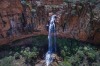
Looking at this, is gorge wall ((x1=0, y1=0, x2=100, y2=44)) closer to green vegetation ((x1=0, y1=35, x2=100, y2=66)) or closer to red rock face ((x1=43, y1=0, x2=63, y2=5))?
red rock face ((x1=43, y1=0, x2=63, y2=5))

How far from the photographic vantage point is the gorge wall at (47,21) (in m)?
10.8

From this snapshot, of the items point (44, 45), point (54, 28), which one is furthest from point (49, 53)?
point (54, 28)

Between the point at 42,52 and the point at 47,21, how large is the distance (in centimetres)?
170

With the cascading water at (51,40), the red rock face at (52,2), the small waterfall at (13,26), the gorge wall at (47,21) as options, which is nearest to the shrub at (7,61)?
the gorge wall at (47,21)

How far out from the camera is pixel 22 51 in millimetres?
10891

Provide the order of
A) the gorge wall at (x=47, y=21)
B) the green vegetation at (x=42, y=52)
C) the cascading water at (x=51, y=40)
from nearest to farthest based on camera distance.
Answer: the green vegetation at (x=42, y=52), the gorge wall at (x=47, y=21), the cascading water at (x=51, y=40)

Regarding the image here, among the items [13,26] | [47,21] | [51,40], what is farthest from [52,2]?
[13,26]

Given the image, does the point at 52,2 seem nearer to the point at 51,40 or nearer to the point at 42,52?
the point at 51,40

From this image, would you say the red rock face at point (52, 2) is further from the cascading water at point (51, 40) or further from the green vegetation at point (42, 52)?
the green vegetation at point (42, 52)

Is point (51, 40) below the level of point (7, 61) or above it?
above

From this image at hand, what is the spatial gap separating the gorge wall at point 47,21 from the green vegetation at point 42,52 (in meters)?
0.37

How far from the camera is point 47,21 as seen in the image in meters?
11.2

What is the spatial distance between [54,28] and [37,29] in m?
0.92

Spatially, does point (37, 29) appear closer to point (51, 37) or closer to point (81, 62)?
→ point (51, 37)
